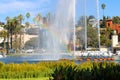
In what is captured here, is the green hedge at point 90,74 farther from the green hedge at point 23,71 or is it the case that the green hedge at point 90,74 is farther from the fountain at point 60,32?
the fountain at point 60,32

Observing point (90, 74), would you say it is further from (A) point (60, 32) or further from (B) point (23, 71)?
(A) point (60, 32)

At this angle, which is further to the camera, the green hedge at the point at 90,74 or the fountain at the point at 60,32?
the fountain at the point at 60,32

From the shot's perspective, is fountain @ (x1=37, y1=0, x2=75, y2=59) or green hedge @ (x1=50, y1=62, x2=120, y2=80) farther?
fountain @ (x1=37, y1=0, x2=75, y2=59)

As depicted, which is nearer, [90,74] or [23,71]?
[90,74]

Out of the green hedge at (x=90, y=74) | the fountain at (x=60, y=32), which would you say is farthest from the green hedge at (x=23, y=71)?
the fountain at (x=60, y=32)

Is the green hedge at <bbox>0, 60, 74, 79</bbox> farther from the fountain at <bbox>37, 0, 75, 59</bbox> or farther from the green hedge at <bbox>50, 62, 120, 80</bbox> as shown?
the fountain at <bbox>37, 0, 75, 59</bbox>

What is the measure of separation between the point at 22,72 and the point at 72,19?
27.4 meters

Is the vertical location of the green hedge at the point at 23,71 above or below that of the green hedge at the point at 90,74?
below

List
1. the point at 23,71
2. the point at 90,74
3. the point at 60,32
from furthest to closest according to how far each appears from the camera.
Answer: the point at 60,32, the point at 23,71, the point at 90,74

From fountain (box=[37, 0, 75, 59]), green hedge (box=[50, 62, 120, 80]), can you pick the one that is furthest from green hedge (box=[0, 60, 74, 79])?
fountain (box=[37, 0, 75, 59])

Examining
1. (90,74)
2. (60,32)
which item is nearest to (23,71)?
(90,74)

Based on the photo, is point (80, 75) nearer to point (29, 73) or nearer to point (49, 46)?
point (29, 73)

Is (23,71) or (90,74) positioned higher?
(90,74)

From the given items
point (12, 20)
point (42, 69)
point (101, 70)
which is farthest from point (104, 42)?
point (101, 70)
